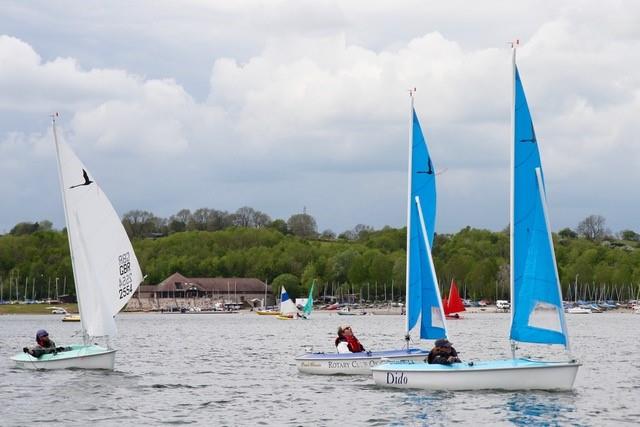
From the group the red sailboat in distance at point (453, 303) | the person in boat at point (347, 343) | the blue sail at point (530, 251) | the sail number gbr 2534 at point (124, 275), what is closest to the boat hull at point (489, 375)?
→ the blue sail at point (530, 251)

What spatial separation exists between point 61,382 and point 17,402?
4.55 meters

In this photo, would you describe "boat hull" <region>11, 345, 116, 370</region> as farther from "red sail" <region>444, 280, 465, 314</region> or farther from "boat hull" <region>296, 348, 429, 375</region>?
"red sail" <region>444, 280, 465, 314</region>

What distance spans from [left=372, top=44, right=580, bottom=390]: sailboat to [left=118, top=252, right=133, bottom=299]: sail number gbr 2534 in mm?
14229

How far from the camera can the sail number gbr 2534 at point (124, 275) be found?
144 feet

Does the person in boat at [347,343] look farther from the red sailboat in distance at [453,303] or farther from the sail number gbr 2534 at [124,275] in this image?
the red sailboat in distance at [453,303]

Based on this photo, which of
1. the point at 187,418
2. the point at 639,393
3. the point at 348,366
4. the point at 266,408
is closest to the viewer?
the point at 187,418

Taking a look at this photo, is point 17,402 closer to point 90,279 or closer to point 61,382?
point 61,382

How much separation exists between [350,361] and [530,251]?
32.4 ft

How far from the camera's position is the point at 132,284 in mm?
44375

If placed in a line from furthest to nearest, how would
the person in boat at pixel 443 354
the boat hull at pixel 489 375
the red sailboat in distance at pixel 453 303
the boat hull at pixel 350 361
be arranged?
the red sailboat in distance at pixel 453 303 → the boat hull at pixel 350 361 → the person in boat at pixel 443 354 → the boat hull at pixel 489 375

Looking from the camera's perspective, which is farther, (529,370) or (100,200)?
(100,200)

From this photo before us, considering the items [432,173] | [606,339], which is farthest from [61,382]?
[606,339]

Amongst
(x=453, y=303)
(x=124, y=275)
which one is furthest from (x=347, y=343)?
(x=453, y=303)

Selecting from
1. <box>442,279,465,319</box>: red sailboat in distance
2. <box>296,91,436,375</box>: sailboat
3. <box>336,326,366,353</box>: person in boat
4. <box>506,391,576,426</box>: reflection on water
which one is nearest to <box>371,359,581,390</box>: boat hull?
<box>506,391,576,426</box>: reflection on water
